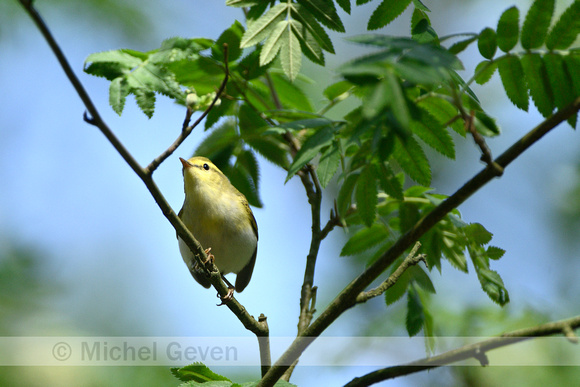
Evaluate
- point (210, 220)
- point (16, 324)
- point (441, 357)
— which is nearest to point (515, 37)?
point (441, 357)

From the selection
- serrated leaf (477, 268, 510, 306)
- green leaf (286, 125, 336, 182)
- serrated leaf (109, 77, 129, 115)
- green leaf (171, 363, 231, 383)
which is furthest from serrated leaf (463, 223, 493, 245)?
serrated leaf (109, 77, 129, 115)

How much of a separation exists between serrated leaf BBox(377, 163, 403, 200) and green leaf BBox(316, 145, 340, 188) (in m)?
0.37

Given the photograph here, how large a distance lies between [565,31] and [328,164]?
126 cm

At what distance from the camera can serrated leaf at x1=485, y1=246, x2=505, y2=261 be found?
287cm

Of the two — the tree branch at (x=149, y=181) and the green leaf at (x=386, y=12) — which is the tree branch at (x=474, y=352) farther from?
the green leaf at (x=386, y=12)

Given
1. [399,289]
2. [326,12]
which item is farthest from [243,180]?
[326,12]

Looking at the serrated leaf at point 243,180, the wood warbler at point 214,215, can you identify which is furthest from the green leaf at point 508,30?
the wood warbler at point 214,215

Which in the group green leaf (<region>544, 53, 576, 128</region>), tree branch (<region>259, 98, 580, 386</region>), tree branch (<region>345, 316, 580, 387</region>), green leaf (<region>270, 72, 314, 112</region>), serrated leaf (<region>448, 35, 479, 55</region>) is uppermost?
green leaf (<region>270, 72, 314, 112</region>)

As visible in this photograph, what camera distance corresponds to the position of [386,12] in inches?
109

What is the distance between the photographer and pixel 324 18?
8.94ft

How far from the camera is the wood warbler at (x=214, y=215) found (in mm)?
4750

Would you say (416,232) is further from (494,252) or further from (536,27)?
(536,27)

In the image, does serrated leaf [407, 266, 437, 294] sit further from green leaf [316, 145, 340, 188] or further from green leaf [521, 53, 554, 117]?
green leaf [521, 53, 554, 117]

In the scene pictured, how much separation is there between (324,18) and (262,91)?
127 centimetres
